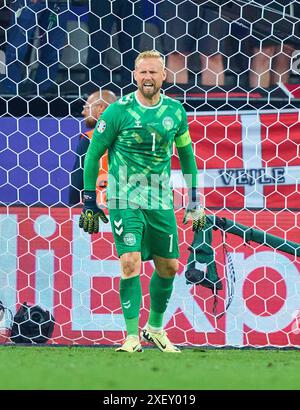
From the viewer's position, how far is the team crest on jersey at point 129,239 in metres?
5.50

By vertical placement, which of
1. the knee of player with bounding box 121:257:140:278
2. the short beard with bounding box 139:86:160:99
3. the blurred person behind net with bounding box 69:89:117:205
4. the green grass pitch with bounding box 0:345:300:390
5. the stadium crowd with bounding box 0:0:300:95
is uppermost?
the stadium crowd with bounding box 0:0:300:95

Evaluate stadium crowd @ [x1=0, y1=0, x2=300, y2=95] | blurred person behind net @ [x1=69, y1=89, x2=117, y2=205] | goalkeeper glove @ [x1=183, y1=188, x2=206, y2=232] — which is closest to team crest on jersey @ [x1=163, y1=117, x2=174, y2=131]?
goalkeeper glove @ [x1=183, y1=188, x2=206, y2=232]

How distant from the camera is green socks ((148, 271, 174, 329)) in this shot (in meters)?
5.74

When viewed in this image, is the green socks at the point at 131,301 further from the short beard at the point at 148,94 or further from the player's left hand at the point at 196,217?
the short beard at the point at 148,94

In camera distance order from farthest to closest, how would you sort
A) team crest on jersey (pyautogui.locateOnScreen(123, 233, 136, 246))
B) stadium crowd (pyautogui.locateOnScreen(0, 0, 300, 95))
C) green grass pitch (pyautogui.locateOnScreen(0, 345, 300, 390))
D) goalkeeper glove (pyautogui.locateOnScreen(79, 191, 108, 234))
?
1. stadium crowd (pyautogui.locateOnScreen(0, 0, 300, 95))
2. goalkeeper glove (pyautogui.locateOnScreen(79, 191, 108, 234))
3. team crest on jersey (pyautogui.locateOnScreen(123, 233, 136, 246))
4. green grass pitch (pyautogui.locateOnScreen(0, 345, 300, 390))

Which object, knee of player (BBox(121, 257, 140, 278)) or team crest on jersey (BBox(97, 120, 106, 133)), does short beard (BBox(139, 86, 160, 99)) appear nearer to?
team crest on jersey (BBox(97, 120, 106, 133))

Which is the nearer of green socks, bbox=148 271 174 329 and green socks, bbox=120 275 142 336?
green socks, bbox=120 275 142 336

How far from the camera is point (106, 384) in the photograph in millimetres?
3998

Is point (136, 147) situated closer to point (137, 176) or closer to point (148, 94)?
point (137, 176)

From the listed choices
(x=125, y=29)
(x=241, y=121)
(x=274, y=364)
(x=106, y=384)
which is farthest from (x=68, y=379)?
(x=125, y=29)

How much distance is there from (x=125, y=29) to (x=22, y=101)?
0.73 meters

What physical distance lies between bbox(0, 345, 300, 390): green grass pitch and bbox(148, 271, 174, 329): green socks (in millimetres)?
158

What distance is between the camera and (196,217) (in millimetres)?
5812

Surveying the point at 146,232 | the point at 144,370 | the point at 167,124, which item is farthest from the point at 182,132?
the point at 144,370
